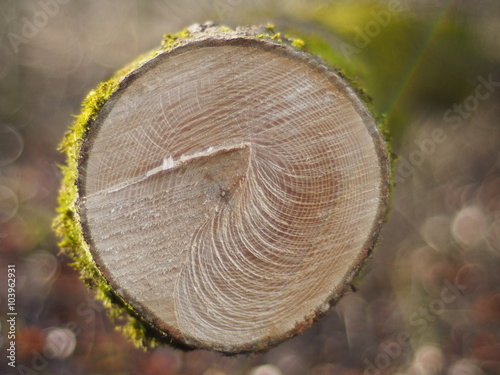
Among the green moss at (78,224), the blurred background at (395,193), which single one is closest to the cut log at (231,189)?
the green moss at (78,224)

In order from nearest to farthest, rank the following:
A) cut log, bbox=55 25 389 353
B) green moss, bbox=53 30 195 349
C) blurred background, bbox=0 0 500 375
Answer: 1. cut log, bbox=55 25 389 353
2. green moss, bbox=53 30 195 349
3. blurred background, bbox=0 0 500 375

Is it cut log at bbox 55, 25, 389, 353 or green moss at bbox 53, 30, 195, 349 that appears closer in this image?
cut log at bbox 55, 25, 389, 353

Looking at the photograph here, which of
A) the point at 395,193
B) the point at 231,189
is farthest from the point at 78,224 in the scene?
the point at 395,193

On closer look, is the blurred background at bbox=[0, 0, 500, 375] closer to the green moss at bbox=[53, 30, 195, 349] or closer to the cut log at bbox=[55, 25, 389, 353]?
the green moss at bbox=[53, 30, 195, 349]

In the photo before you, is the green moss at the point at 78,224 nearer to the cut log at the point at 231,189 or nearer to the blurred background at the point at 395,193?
the cut log at the point at 231,189

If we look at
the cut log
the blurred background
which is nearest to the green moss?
the cut log

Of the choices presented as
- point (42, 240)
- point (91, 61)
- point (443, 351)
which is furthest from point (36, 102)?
point (443, 351)

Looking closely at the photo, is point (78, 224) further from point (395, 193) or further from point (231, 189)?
point (395, 193)
